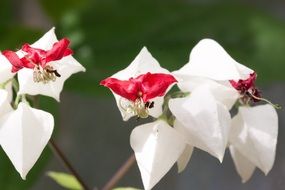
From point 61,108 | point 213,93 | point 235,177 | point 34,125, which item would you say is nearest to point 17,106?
point 34,125

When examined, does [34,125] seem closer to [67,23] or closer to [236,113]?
[236,113]

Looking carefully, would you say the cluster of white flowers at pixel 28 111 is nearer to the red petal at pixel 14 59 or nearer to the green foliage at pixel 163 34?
the red petal at pixel 14 59

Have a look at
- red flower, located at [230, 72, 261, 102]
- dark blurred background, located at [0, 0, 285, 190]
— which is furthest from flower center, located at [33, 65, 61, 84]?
dark blurred background, located at [0, 0, 285, 190]

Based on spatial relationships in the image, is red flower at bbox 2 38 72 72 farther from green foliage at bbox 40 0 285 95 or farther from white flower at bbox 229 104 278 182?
green foliage at bbox 40 0 285 95

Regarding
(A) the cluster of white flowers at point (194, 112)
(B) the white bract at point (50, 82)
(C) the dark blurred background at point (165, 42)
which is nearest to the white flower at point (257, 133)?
(A) the cluster of white flowers at point (194, 112)

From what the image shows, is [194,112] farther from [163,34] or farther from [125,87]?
[163,34]

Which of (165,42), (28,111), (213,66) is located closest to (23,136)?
(28,111)
